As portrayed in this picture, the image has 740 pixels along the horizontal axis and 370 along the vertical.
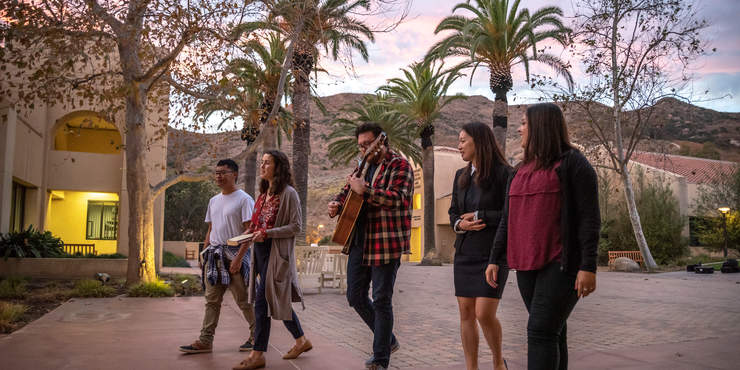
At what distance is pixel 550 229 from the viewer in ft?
9.53

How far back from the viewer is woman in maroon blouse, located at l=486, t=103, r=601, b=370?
277cm

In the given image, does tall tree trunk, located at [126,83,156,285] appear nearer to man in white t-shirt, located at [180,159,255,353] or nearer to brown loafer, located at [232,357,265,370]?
man in white t-shirt, located at [180,159,255,353]

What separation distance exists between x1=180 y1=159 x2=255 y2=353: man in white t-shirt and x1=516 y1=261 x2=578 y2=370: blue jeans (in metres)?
2.90

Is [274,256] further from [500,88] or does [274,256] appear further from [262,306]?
[500,88]

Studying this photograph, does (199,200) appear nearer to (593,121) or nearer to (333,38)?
(333,38)

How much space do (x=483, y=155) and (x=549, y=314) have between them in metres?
1.41

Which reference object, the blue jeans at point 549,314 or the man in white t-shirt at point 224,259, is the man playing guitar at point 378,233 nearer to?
the man in white t-shirt at point 224,259

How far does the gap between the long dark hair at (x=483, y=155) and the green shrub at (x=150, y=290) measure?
8795 millimetres

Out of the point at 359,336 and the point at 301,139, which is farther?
the point at 301,139

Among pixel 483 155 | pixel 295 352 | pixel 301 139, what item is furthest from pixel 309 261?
pixel 301 139

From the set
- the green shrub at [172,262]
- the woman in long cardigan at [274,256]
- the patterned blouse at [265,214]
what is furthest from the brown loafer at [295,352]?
the green shrub at [172,262]

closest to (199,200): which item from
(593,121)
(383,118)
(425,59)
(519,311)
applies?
(383,118)

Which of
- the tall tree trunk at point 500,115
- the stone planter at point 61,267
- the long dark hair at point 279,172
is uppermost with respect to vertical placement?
the tall tree trunk at point 500,115

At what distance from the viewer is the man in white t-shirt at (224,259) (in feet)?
16.9
